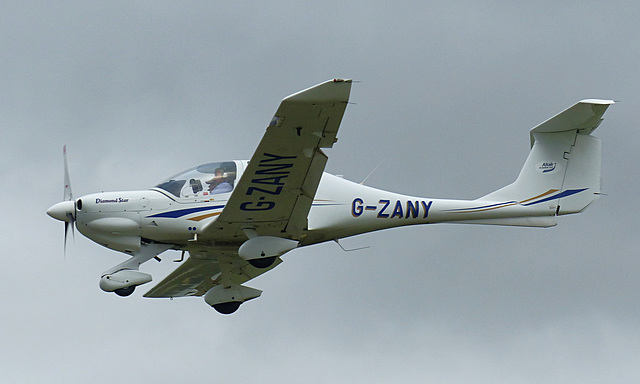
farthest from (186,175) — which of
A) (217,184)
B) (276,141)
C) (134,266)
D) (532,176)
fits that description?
(532,176)

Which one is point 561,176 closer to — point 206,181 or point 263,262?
point 263,262

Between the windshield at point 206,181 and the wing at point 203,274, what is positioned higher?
the windshield at point 206,181

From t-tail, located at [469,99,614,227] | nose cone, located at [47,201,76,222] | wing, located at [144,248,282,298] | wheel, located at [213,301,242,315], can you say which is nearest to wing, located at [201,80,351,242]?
wing, located at [144,248,282,298]

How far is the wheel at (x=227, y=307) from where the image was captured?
A: 2088 cm

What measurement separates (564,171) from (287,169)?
6.75 meters

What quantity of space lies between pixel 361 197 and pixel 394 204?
0.67m

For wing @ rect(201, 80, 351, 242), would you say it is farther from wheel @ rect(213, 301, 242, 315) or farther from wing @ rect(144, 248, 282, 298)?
wheel @ rect(213, 301, 242, 315)

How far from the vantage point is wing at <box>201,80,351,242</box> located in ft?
49.0

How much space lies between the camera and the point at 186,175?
1838 cm

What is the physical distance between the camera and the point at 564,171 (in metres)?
20.3

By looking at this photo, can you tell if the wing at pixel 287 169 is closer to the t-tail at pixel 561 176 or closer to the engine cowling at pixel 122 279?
the engine cowling at pixel 122 279

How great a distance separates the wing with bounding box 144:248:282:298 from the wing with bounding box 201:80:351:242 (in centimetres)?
192

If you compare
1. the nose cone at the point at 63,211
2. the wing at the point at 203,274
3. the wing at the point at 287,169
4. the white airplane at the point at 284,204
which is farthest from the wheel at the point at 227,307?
the nose cone at the point at 63,211

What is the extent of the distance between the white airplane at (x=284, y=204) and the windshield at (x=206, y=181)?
0.02 m
